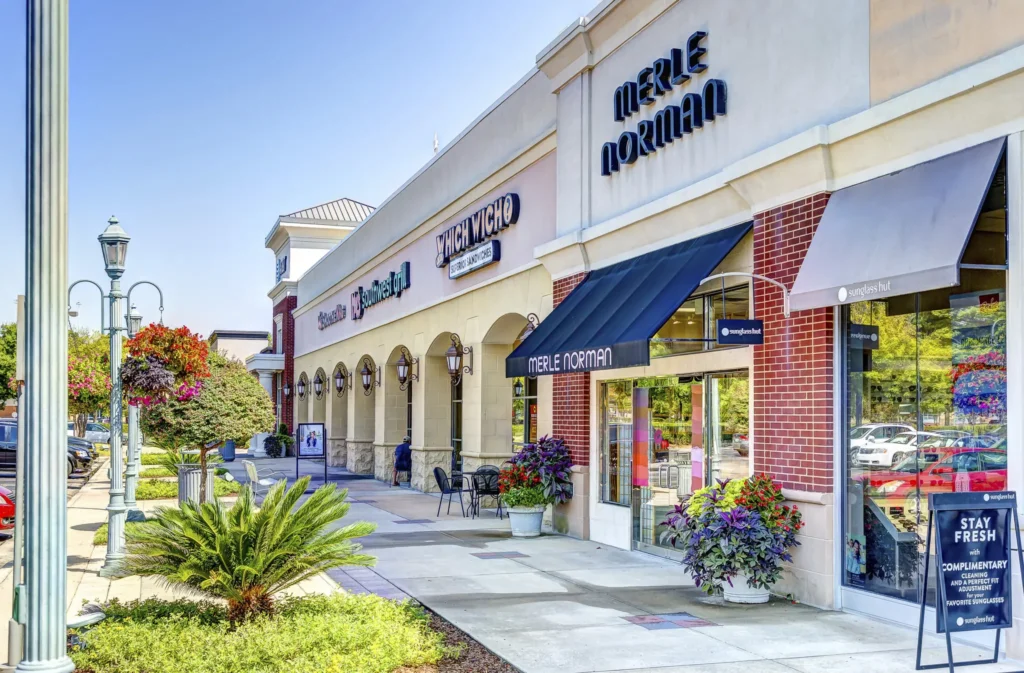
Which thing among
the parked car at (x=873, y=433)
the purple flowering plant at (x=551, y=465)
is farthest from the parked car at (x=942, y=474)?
the purple flowering plant at (x=551, y=465)

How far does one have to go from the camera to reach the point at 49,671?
5.46m

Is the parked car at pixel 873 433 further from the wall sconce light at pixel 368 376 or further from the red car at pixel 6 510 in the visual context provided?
the wall sconce light at pixel 368 376

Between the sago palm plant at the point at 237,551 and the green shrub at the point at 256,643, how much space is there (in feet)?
0.87

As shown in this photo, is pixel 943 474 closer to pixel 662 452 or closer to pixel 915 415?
pixel 915 415

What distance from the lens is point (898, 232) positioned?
8594mm

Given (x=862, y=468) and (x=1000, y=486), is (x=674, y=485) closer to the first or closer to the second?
Result: (x=862, y=468)

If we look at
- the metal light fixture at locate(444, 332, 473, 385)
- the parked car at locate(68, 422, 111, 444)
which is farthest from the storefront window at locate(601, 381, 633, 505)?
the parked car at locate(68, 422, 111, 444)

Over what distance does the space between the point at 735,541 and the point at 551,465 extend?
19.8 feet

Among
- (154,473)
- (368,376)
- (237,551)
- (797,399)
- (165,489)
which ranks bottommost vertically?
(154,473)

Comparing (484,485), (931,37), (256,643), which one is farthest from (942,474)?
(484,485)

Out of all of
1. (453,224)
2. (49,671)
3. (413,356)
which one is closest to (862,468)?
(49,671)

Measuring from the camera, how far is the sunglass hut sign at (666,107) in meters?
12.1

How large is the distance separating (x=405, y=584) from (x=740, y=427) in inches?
165

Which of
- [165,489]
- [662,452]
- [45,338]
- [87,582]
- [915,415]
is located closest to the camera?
[45,338]
